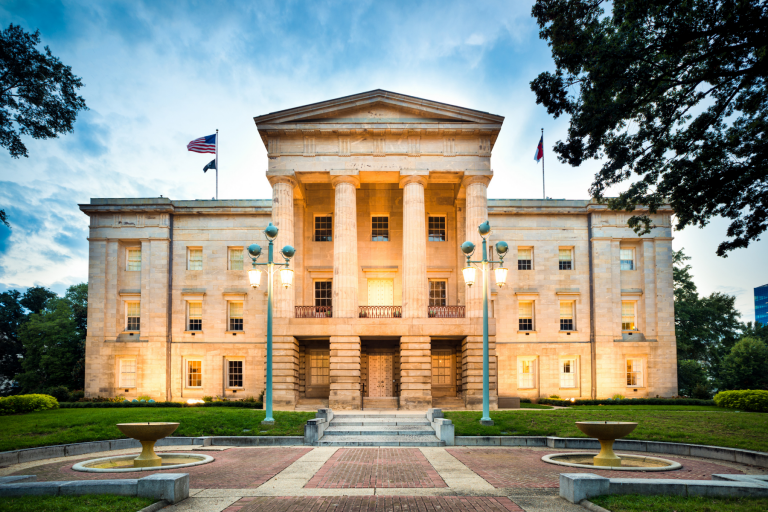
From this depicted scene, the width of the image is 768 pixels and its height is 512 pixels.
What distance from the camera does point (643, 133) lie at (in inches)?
655

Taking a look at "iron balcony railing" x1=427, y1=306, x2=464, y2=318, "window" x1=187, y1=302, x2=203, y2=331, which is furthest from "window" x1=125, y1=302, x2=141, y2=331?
"iron balcony railing" x1=427, y1=306, x2=464, y2=318

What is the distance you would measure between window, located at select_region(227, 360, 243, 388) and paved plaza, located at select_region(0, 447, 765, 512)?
20939 millimetres

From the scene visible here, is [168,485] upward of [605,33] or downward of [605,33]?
downward

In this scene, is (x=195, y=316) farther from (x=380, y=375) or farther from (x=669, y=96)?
(x=669, y=96)

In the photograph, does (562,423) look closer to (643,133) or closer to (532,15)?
(643,133)

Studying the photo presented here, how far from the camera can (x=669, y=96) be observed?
1588cm

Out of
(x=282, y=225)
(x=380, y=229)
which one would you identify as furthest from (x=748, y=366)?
(x=282, y=225)

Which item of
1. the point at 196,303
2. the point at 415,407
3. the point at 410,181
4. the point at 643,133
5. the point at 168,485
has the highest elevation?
the point at 410,181

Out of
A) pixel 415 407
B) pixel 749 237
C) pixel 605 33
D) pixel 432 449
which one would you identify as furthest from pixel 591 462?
pixel 415 407

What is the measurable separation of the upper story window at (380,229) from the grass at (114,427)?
16.2 meters

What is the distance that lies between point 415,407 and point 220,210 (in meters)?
20.3

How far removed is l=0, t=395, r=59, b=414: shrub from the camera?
24547mm

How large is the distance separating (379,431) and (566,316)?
2248 centimetres

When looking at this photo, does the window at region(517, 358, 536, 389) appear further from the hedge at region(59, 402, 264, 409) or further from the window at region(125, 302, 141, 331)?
the window at region(125, 302, 141, 331)
